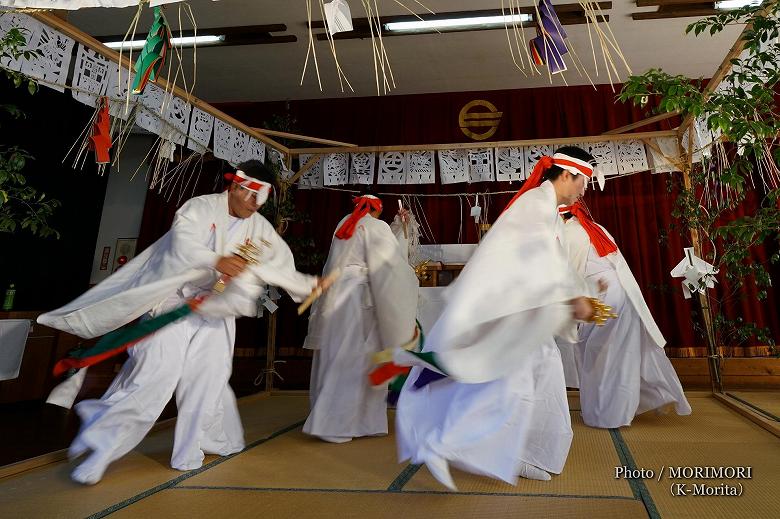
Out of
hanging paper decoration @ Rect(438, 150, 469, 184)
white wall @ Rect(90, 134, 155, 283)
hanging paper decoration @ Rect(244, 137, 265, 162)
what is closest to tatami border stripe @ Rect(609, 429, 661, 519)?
hanging paper decoration @ Rect(438, 150, 469, 184)

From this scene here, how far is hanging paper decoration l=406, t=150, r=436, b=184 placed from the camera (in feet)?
18.1

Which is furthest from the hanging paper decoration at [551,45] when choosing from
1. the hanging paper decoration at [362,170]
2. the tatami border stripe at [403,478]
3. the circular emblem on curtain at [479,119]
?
the circular emblem on curtain at [479,119]

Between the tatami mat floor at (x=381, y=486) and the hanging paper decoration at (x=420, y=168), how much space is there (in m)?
3.34

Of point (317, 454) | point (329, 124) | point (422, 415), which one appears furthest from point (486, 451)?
point (329, 124)

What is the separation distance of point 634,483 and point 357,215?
7.35ft

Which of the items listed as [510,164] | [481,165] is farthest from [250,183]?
[510,164]

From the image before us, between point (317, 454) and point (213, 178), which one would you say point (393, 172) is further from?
point (317, 454)

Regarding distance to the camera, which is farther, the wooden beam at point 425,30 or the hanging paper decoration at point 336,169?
the hanging paper decoration at point 336,169

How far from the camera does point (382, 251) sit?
10.6ft

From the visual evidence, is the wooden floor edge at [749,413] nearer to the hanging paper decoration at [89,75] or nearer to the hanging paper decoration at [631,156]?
the hanging paper decoration at [631,156]

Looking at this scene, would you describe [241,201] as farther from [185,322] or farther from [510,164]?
[510,164]

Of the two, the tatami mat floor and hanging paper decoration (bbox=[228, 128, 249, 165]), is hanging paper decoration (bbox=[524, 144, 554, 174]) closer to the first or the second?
hanging paper decoration (bbox=[228, 128, 249, 165])

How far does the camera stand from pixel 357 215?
3.40 meters

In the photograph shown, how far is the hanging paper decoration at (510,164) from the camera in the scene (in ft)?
17.4
